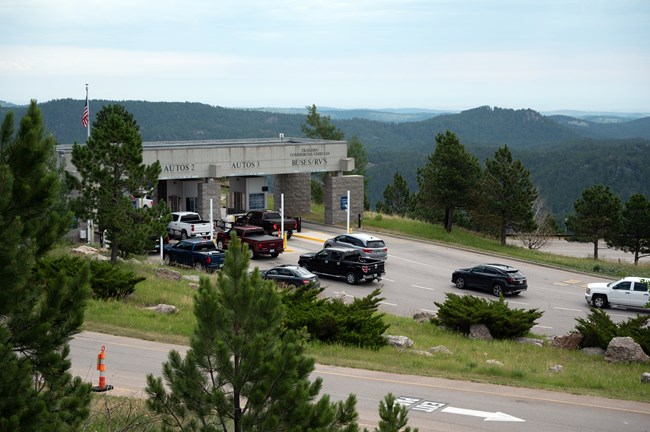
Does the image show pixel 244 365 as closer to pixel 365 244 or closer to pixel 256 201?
pixel 365 244

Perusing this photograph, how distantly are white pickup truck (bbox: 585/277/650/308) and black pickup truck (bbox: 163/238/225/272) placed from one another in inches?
604

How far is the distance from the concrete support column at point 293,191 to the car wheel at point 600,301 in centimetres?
2555

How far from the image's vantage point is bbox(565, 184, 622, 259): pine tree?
180 feet

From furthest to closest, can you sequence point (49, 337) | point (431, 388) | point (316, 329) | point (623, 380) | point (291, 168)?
1. point (291, 168)
2. point (316, 329)
3. point (623, 380)
4. point (431, 388)
5. point (49, 337)

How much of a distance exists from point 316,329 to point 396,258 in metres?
20.8

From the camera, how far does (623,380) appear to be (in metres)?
20.1

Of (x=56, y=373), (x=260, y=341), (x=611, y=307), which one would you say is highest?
(x=260, y=341)

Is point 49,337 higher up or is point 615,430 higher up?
point 49,337

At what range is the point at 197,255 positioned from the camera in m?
37.3

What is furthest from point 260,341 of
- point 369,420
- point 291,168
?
point 291,168

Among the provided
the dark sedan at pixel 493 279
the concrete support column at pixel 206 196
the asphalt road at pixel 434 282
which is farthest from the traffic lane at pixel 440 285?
the concrete support column at pixel 206 196

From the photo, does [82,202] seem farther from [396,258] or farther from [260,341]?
[260,341]

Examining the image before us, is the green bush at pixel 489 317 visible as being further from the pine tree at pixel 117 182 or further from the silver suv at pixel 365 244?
the silver suv at pixel 365 244

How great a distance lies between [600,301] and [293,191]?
84.9 feet
